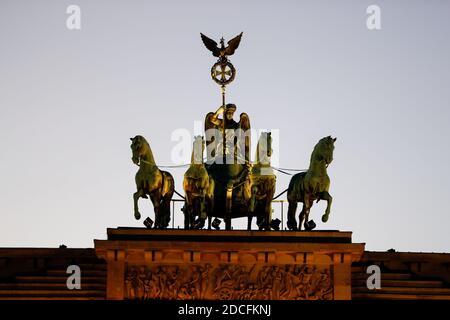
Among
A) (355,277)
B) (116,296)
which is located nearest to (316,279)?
(355,277)

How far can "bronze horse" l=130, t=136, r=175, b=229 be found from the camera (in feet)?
149

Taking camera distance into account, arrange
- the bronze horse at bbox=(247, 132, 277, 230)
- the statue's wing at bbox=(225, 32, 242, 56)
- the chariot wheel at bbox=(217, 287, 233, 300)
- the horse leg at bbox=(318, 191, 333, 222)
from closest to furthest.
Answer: the chariot wheel at bbox=(217, 287, 233, 300) → the horse leg at bbox=(318, 191, 333, 222) → the bronze horse at bbox=(247, 132, 277, 230) → the statue's wing at bbox=(225, 32, 242, 56)

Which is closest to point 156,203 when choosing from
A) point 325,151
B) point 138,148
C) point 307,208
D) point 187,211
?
point 187,211

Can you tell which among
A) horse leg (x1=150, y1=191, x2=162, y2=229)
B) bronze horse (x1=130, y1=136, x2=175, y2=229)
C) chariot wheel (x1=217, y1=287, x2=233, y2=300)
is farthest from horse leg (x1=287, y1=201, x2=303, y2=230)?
horse leg (x1=150, y1=191, x2=162, y2=229)

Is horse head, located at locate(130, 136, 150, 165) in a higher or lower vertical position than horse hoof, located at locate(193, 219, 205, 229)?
higher

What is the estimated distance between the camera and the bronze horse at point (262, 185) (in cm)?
4634

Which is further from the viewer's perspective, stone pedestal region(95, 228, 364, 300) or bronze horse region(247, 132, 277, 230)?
bronze horse region(247, 132, 277, 230)

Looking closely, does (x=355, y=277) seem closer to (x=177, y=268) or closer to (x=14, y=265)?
(x=177, y=268)

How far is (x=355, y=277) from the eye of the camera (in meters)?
45.5

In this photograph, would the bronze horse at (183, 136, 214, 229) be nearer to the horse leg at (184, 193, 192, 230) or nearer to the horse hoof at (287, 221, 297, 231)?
the horse leg at (184, 193, 192, 230)

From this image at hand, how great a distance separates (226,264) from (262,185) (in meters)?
2.42

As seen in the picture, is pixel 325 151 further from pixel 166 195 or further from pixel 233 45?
pixel 233 45

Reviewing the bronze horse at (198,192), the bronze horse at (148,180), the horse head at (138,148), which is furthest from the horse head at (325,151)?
the horse head at (138,148)

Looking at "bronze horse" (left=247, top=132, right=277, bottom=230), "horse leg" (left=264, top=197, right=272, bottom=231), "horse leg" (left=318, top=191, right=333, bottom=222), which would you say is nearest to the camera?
"horse leg" (left=318, top=191, right=333, bottom=222)
